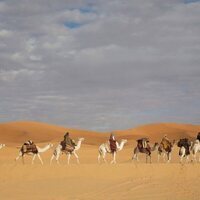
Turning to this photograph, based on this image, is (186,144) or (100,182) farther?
(186,144)

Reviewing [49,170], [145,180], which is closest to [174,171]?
[145,180]

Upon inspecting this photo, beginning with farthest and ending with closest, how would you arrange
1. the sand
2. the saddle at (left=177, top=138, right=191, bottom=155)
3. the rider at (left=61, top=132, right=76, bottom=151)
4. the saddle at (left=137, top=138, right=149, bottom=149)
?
1. the saddle at (left=177, top=138, right=191, bottom=155)
2. the saddle at (left=137, top=138, right=149, bottom=149)
3. the rider at (left=61, top=132, right=76, bottom=151)
4. the sand

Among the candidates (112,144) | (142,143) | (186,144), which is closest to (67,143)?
(112,144)

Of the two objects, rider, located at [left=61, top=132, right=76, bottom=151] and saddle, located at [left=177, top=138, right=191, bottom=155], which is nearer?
rider, located at [left=61, top=132, right=76, bottom=151]

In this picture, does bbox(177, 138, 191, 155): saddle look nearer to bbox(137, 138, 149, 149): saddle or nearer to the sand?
bbox(137, 138, 149, 149): saddle

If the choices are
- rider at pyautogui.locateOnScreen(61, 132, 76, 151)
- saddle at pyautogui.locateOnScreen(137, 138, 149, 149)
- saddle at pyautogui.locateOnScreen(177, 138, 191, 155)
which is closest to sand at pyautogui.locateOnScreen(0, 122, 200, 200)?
rider at pyautogui.locateOnScreen(61, 132, 76, 151)

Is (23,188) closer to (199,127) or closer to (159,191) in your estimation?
(159,191)

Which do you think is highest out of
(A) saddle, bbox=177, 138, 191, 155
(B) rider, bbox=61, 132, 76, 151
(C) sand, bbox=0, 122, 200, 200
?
(B) rider, bbox=61, 132, 76, 151

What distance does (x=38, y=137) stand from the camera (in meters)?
79.0

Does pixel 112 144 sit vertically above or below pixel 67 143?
below

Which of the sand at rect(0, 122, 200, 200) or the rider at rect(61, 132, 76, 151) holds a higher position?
the rider at rect(61, 132, 76, 151)

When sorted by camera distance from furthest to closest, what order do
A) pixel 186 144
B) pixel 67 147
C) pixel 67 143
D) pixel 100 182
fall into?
pixel 186 144, pixel 67 147, pixel 67 143, pixel 100 182

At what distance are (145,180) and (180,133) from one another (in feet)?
203

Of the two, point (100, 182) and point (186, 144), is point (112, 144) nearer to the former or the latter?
point (186, 144)
